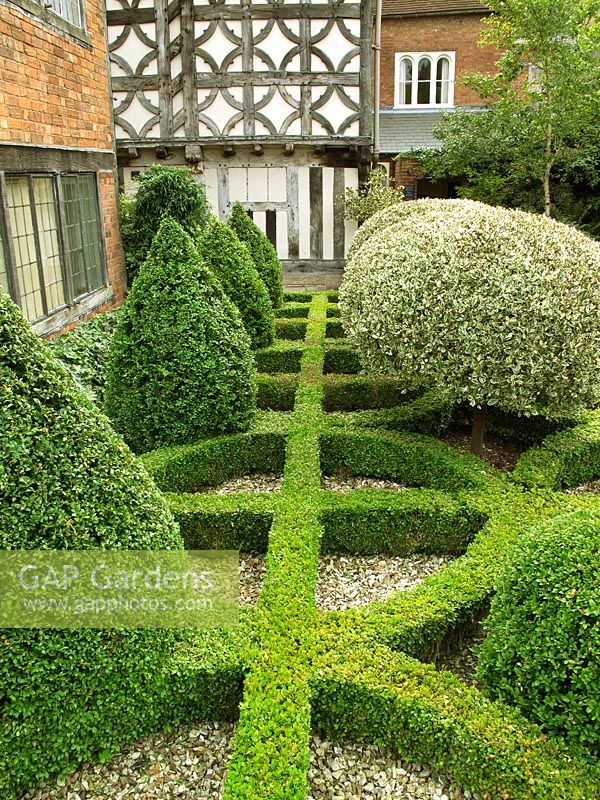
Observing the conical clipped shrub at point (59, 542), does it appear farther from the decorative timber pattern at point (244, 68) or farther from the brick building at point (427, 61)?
the brick building at point (427, 61)

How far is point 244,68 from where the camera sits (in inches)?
527

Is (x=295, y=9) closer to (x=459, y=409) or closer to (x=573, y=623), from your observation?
(x=459, y=409)

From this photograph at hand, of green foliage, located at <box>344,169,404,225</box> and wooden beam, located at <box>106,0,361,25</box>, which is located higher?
wooden beam, located at <box>106,0,361,25</box>

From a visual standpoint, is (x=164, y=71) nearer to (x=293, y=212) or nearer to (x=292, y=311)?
(x=293, y=212)

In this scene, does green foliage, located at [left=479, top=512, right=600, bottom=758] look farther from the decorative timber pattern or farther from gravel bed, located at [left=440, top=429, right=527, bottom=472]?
the decorative timber pattern

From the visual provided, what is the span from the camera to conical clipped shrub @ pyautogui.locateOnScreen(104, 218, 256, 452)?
21.6 ft

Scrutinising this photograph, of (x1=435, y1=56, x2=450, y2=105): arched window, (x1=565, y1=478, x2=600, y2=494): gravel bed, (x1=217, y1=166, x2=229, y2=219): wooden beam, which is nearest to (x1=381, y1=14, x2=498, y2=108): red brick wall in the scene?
(x1=435, y1=56, x2=450, y2=105): arched window

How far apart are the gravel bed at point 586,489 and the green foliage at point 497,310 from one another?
0.83 metres

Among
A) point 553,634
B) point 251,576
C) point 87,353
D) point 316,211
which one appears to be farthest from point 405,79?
point 553,634

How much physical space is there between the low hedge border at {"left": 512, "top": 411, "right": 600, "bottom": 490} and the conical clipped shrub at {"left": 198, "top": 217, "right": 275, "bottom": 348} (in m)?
4.69

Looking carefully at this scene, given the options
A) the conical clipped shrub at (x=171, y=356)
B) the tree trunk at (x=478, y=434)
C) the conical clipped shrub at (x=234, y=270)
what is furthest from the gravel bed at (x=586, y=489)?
the conical clipped shrub at (x=234, y=270)

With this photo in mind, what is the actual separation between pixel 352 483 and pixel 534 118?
1039cm

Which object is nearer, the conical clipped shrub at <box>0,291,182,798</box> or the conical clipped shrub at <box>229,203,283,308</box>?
the conical clipped shrub at <box>0,291,182,798</box>

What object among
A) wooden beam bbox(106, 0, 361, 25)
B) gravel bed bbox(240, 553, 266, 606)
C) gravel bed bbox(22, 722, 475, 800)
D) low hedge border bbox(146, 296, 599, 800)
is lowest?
gravel bed bbox(22, 722, 475, 800)
